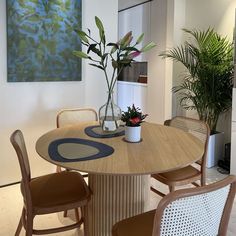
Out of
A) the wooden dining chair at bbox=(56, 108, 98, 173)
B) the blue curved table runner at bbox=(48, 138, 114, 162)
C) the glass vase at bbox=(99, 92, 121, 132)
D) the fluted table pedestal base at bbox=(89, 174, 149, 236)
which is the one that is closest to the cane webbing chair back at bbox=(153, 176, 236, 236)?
the blue curved table runner at bbox=(48, 138, 114, 162)

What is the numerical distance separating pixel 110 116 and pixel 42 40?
1.30m

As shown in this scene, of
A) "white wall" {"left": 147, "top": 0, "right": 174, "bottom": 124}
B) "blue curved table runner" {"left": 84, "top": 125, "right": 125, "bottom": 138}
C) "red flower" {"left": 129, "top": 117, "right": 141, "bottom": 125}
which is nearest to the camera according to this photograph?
"red flower" {"left": 129, "top": 117, "right": 141, "bottom": 125}

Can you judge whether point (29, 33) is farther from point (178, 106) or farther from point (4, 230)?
point (178, 106)

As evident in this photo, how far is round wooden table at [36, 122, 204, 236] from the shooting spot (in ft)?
4.95

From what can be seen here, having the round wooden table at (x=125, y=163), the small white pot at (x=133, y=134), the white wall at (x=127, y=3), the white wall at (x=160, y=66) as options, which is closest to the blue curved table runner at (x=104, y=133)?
the round wooden table at (x=125, y=163)

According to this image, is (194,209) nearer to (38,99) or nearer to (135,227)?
(135,227)

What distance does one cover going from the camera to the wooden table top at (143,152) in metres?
1.43

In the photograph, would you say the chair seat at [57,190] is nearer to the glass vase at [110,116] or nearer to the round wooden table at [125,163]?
the round wooden table at [125,163]

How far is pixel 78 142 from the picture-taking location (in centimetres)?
186

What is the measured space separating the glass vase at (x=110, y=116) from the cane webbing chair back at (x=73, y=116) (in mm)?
651

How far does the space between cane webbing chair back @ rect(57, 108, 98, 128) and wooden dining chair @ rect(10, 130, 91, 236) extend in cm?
78

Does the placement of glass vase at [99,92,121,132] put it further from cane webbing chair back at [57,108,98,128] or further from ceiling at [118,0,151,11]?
ceiling at [118,0,151,11]

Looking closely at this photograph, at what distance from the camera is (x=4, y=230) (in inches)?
88.0

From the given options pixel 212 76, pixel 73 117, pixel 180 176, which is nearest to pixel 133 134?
pixel 180 176
